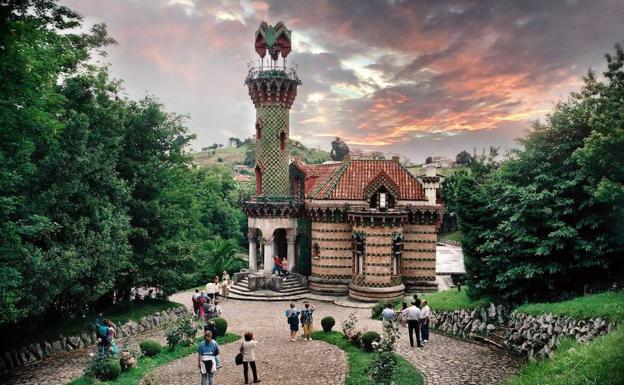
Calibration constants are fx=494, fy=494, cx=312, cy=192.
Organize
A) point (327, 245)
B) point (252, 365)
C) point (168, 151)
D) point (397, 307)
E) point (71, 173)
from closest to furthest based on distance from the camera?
point (252, 365) < point (71, 173) < point (397, 307) < point (168, 151) < point (327, 245)

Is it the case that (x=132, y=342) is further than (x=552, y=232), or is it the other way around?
(x=132, y=342)

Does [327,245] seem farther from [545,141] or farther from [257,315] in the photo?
[545,141]

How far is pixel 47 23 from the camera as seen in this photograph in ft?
69.2

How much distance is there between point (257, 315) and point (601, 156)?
20.8 m

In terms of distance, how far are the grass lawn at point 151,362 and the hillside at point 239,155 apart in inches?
4337

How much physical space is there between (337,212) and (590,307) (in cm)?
2039

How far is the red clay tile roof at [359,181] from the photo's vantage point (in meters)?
36.3

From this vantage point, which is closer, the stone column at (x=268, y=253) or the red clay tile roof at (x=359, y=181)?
the red clay tile roof at (x=359, y=181)

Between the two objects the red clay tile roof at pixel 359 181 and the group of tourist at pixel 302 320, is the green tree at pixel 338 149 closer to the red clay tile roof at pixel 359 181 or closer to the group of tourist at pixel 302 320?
the red clay tile roof at pixel 359 181

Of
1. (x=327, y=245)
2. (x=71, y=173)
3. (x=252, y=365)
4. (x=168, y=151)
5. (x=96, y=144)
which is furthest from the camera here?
(x=327, y=245)

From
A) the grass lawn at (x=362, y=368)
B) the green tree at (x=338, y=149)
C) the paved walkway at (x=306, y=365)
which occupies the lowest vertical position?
the paved walkway at (x=306, y=365)

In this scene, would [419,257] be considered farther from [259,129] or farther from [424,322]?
[259,129]

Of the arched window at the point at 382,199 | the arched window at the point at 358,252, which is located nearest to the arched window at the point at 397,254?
the arched window at the point at 358,252

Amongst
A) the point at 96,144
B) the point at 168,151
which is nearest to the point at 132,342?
the point at 96,144
